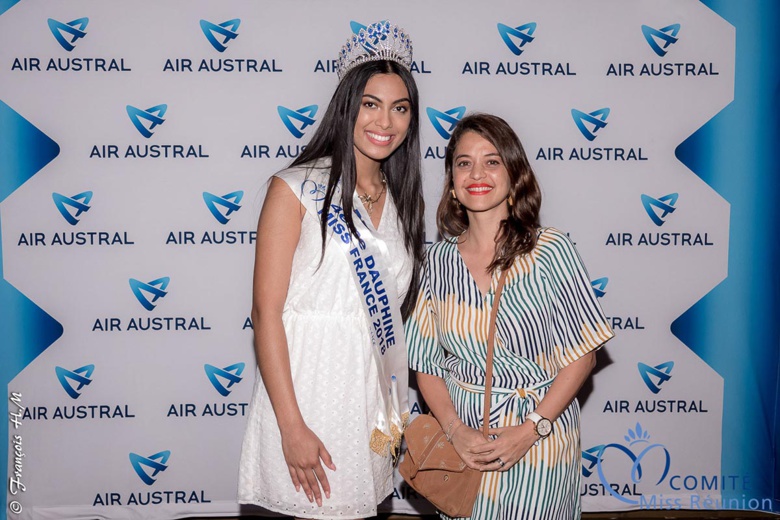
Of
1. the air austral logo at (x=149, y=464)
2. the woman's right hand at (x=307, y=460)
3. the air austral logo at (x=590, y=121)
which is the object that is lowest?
the air austral logo at (x=149, y=464)

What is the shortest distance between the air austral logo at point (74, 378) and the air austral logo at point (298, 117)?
137 centimetres

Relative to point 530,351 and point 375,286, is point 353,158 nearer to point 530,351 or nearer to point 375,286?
point 375,286

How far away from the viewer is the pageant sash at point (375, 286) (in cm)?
169

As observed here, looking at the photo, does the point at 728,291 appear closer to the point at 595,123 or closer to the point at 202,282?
the point at 595,123

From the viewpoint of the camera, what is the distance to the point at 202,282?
9.22ft

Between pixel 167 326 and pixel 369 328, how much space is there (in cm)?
143

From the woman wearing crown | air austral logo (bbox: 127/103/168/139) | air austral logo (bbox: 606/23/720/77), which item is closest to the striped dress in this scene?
the woman wearing crown

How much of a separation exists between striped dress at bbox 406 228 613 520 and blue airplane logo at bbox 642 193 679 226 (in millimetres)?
1354

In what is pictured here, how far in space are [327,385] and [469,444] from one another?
0.40 meters

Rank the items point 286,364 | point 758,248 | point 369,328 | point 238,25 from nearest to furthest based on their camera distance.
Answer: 1. point 286,364
2. point 369,328
3. point 238,25
4. point 758,248

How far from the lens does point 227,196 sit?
2.78 m

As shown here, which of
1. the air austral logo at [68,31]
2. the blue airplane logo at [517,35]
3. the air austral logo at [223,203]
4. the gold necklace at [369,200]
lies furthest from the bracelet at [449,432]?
the air austral logo at [68,31]

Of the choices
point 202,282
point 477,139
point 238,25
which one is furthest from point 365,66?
point 202,282

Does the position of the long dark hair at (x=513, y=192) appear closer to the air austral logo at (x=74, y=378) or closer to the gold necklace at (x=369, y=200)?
the gold necklace at (x=369, y=200)
